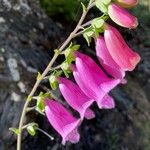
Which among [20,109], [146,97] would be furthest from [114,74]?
[146,97]

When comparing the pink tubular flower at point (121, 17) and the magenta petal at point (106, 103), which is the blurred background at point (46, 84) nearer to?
the magenta petal at point (106, 103)

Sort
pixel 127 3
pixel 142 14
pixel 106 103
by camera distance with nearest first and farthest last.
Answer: pixel 127 3 < pixel 106 103 < pixel 142 14

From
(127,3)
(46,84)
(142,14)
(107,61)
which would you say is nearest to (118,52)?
(107,61)

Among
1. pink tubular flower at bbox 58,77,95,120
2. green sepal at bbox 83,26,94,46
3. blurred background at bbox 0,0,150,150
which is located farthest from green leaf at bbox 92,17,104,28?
blurred background at bbox 0,0,150,150

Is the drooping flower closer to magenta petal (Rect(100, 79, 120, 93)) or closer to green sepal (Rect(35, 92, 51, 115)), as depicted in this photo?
magenta petal (Rect(100, 79, 120, 93))

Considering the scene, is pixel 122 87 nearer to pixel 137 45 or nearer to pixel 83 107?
pixel 137 45

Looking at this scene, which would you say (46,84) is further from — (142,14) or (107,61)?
(142,14)
